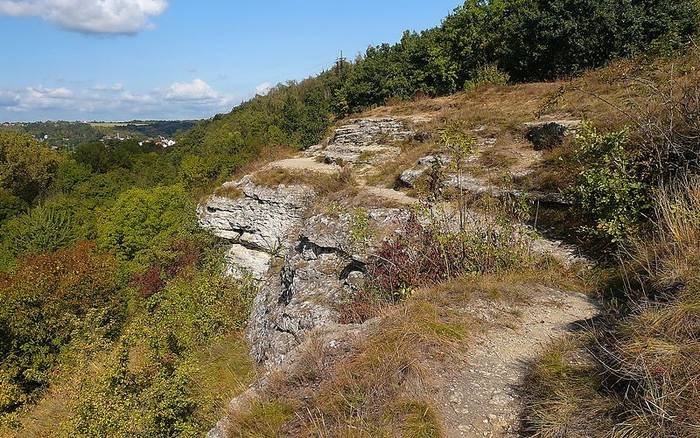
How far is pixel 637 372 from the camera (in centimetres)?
295

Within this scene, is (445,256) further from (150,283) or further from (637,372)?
(150,283)

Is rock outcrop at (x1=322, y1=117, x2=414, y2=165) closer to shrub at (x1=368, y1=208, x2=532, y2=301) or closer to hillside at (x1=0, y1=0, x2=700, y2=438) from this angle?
A: hillside at (x1=0, y1=0, x2=700, y2=438)

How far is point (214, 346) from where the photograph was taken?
12641 mm

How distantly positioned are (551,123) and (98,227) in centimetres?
3544

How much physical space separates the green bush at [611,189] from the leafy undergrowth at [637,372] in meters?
1.98

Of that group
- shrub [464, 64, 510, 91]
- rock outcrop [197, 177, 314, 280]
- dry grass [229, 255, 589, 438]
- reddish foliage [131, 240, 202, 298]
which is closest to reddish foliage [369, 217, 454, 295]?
dry grass [229, 255, 589, 438]

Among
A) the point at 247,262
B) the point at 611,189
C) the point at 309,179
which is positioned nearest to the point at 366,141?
the point at 309,179

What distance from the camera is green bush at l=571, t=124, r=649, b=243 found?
6.24 meters

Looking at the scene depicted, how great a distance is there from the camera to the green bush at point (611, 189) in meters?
6.24

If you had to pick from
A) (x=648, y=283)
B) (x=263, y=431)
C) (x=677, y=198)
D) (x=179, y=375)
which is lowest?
(x=179, y=375)

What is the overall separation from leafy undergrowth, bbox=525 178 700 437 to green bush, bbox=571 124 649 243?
198cm

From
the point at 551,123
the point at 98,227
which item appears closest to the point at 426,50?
the point at 551,123

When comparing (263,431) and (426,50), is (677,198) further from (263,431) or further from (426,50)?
(426,50)

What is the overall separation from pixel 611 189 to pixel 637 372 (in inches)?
169
